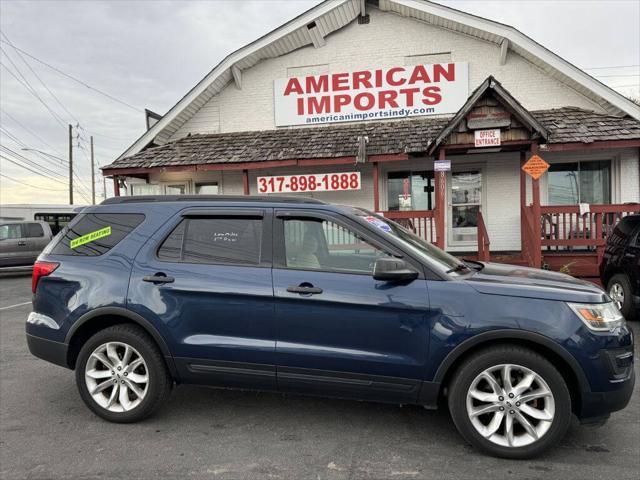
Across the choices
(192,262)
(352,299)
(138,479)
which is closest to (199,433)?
(138,479)

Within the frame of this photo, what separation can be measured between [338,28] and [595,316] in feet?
37.0

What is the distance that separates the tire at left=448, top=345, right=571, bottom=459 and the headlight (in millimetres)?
372

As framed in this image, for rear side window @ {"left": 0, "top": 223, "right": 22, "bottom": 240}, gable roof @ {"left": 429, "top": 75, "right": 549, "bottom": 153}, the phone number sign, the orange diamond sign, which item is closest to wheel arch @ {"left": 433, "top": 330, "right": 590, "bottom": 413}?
the orange diamond sign

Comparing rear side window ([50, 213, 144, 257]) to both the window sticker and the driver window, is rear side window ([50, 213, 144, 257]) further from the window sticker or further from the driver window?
the window sticker

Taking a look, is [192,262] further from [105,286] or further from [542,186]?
[542,186]

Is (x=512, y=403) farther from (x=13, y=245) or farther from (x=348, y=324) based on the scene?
(x=13, y=245)

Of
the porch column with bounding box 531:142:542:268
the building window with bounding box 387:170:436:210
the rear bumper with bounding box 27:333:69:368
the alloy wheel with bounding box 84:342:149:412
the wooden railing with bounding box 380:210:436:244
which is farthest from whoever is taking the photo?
the building window with bounding box 387:170:436:210

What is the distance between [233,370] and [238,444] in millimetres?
505

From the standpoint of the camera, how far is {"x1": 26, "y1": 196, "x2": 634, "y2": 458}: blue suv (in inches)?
119

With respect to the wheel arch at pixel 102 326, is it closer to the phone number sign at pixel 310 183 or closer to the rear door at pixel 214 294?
the rear door at pixel 214 294

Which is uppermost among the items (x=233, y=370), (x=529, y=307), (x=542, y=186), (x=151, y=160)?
(x=151, y=160)

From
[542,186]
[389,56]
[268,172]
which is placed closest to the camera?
[542,186]

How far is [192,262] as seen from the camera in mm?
3602

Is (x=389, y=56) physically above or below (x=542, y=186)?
above
